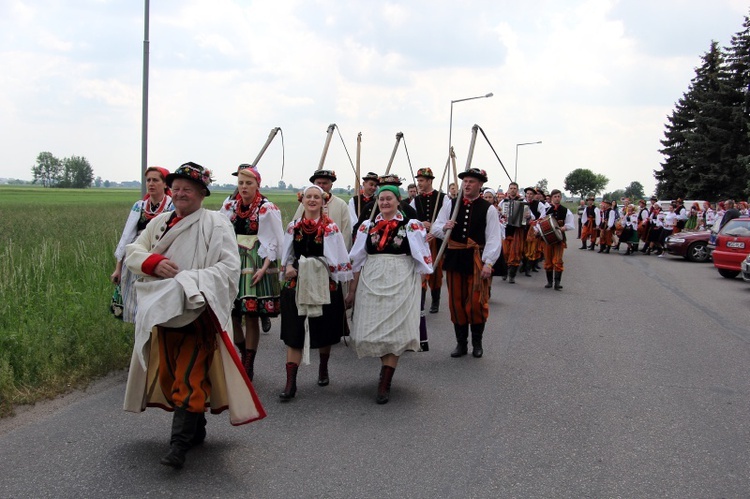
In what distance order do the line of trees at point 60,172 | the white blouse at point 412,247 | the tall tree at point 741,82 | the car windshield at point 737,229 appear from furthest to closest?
the line of trees at point 60,172
the tall tree at point 741,82
the car windshield at point 737,229
the white blouse at point 412,247

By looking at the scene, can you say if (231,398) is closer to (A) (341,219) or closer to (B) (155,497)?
(B) (155,497)

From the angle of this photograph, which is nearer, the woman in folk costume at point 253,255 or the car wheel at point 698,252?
the woman in folk costume at point 253,255

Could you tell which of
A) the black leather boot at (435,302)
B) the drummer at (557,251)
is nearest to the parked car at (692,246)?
the drummer at (557,251)

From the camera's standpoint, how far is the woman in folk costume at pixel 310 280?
18.8ft

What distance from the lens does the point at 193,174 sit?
426 centimetres

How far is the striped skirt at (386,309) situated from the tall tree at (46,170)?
120 metres

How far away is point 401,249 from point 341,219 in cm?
180

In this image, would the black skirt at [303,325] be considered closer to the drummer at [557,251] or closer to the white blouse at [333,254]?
the white blouse at [333,254]

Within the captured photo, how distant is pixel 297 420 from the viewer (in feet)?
17.0

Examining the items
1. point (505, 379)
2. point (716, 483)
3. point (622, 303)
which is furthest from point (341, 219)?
point (622, 303)

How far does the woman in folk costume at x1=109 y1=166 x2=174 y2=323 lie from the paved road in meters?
0.89

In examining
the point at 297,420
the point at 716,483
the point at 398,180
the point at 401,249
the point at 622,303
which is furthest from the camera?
the point at 622,303

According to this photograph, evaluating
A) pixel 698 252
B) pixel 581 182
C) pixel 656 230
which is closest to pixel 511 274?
pixel 698 252

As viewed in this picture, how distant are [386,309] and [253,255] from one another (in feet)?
4.50
